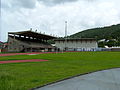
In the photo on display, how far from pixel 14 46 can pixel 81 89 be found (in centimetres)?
5838

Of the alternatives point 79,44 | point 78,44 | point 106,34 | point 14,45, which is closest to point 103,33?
point 106,34

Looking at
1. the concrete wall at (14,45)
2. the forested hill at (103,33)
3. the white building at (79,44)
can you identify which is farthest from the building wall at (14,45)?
the forested hill at (103,33)

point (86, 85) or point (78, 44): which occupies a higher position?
point (78, 44)

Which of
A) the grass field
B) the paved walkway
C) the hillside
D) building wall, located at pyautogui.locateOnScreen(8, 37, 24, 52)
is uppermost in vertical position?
the hillside

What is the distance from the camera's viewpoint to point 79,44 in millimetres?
91250

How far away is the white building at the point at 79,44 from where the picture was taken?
89.1 m

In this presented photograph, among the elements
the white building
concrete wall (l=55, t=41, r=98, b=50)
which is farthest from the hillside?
the white building

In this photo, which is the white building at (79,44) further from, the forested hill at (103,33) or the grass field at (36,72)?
the grass field at (36,72)

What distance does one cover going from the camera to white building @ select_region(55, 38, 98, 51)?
89062 millimetres

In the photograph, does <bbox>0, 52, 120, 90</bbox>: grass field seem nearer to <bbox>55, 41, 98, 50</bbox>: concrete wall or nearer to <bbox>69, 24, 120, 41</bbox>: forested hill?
<bbox>55, 41, 98, 50</bbox>: concrete wall

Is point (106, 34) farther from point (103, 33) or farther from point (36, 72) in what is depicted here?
point (36, 72)

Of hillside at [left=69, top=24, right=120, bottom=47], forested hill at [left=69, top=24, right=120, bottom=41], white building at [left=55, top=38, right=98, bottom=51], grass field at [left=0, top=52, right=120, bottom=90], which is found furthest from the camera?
forested hill at [left=69, top=24, right=120, bottom=41]

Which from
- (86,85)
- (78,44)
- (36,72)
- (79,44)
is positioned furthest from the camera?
(78,44)

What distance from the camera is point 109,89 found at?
6031mm
